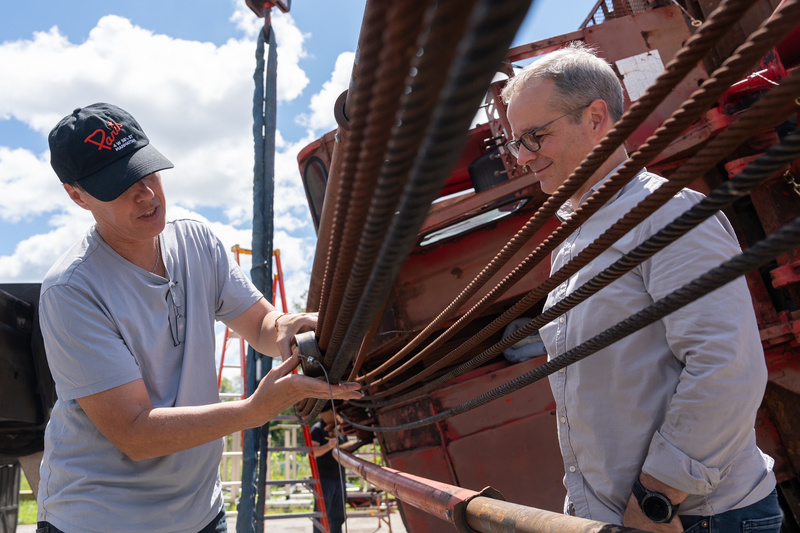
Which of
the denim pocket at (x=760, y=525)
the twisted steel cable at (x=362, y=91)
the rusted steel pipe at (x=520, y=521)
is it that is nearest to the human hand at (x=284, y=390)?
the rusted steel pipe at (x=520, y=521)

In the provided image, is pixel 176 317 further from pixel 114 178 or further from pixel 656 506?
pixel 656 506

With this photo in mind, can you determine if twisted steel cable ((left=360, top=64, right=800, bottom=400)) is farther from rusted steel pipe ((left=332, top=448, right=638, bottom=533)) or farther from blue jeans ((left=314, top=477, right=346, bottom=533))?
blue jeans ((left=314, top=477, right=346, bottom=533))

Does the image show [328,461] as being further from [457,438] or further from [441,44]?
[441,44]

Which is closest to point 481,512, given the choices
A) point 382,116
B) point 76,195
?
point 382,116

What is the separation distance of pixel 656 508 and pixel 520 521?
40 cm

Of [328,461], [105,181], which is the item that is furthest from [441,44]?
[328,461]

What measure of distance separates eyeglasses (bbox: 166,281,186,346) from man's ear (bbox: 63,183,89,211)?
1.22 feet

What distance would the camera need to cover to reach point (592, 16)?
5.12 m

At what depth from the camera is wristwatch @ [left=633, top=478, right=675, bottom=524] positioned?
129 cm

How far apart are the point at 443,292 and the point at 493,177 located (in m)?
0.94

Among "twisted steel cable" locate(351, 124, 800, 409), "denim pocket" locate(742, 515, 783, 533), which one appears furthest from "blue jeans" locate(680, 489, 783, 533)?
"twisted steel cable" locate(351, 124, 800, 409)

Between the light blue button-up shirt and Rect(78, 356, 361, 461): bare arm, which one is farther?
Rect(78, 356, 361, 461): bare arm

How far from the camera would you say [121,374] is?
1722 millimetres

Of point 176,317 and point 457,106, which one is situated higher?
point 176,317
